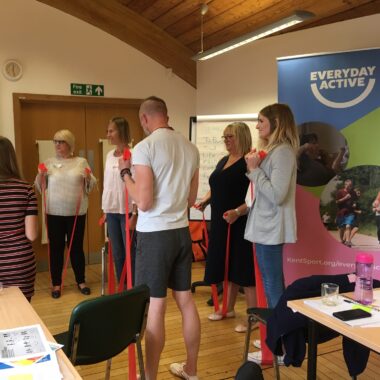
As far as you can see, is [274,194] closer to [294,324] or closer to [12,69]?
[294,324]

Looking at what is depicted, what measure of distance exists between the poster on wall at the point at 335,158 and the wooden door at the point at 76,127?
2255mm

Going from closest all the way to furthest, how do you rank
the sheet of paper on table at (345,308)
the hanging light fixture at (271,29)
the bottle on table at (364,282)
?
the sheet of paper on table at (345,308) < the bottle on table at (364,282) < the hanging light fixture at (271,29)

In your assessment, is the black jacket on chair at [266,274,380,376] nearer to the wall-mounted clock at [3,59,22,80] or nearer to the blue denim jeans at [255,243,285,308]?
the blue denim jeans at [255,243,285,308]

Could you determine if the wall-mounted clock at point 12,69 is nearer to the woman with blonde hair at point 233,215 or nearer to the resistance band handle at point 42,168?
the resistance band handle at point 42,168

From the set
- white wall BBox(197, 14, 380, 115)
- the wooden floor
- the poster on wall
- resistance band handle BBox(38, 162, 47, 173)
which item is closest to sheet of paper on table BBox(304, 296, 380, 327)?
the wooden floor

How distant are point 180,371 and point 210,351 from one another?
1.38 ft

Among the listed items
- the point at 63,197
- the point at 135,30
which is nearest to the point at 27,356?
the point at 63,197

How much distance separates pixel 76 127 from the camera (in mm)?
5027

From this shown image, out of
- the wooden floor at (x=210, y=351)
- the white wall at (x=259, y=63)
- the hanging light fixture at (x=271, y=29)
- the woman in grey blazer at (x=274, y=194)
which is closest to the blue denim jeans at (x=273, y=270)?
the woman in grey blazer at (x=274, y=194)

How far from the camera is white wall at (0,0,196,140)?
14.8ft

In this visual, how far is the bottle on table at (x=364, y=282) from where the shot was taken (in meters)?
1.70

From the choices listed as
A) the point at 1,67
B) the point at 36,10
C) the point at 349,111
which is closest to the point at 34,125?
the point at 1,67

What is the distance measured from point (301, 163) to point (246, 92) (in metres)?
1.58

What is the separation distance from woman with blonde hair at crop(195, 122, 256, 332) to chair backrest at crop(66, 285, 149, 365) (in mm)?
1371
